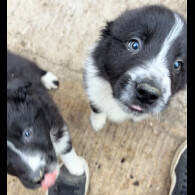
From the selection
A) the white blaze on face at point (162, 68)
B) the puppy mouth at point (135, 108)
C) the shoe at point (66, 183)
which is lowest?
the shoe at point (66, 183)

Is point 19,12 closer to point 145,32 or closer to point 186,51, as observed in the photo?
point 145,32

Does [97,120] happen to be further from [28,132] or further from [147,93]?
[147,93]

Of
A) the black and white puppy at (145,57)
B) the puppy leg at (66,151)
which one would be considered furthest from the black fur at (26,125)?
Answer: the black and white puppy at (145,57)

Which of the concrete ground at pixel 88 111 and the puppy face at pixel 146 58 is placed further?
the concrete ground at pixel 88 111

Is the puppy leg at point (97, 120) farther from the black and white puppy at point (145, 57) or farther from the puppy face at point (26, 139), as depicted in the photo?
the puppy face at point (26, 139)

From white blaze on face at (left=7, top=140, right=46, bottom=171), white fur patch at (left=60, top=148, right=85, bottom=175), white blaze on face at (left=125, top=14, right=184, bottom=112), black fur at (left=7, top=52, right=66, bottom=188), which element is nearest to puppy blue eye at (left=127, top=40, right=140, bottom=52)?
white blaze on face at (left=125, top=14, right=184, bottom=112)

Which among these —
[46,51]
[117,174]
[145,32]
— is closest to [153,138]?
[117,174]

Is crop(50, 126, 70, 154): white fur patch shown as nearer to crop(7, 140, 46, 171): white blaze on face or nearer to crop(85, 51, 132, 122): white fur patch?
crop(85, 51, 132, 122): white fur patch
